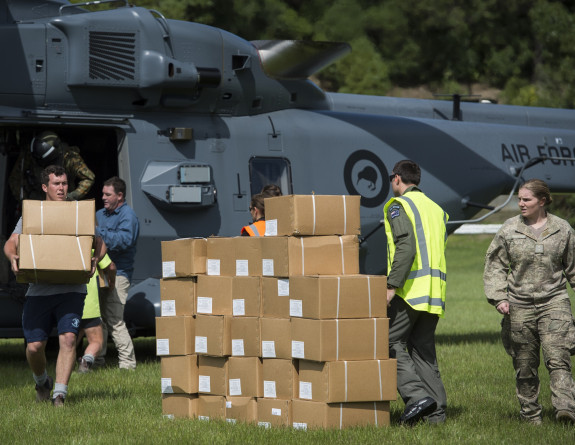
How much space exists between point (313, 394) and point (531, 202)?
1.96m

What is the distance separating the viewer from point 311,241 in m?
6.21

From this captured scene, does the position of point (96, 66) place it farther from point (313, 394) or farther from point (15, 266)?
point (313, 394)

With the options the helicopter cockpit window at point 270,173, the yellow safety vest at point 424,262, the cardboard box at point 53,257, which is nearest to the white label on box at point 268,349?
the yellow safety vest at point 424,262

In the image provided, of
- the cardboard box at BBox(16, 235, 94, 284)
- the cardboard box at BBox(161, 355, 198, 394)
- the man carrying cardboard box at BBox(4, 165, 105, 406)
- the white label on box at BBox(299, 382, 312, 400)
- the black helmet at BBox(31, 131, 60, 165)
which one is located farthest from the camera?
the black helmet at BBox(31, 131, 60, 165)

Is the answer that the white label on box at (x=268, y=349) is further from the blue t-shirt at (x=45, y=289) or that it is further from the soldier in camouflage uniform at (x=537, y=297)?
the blue t-shirt at (x=45, y=289)

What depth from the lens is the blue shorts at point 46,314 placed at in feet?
23.2

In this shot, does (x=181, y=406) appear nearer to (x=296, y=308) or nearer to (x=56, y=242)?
(x=296, y=308)

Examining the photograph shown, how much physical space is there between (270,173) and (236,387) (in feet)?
13.8

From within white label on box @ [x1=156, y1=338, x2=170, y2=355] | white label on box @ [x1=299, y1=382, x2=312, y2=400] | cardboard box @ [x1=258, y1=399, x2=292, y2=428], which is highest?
white label on box @ [x1=156, y1=338, x2=170, y2=355]

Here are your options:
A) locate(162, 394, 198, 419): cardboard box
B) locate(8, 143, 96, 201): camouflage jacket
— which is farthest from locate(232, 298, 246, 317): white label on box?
locate(8, 143, 96, 201): camouflage jacket

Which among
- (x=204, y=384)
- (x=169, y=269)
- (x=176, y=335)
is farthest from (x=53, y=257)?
(x=204, y=384)

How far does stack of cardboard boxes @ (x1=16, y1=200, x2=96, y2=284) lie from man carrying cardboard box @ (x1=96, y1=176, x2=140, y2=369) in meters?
2.20

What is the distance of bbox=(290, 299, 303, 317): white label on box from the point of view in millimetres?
6145

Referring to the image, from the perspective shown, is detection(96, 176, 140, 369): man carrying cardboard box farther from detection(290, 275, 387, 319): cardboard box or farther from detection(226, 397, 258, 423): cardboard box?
detection(290, 275, 387, 319): cardboard box
